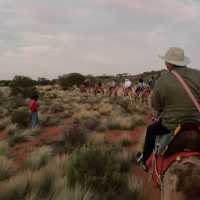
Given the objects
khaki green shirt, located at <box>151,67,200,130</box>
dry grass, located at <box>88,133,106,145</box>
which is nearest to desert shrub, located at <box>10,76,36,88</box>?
dry grass, located at <box>88,133,106,145</box>

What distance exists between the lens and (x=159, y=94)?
233 inches

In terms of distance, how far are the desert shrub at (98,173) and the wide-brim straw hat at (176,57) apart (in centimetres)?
327

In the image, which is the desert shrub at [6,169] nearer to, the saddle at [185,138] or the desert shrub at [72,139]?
the desert shrub at [72,139]

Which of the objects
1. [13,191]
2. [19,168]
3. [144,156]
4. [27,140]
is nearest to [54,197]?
[13,191]

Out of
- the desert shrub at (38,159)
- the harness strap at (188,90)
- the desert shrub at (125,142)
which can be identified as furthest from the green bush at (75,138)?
the harness strap at (188,90)

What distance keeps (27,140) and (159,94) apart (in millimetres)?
10873

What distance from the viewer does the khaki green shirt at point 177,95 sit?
5715 millimetres

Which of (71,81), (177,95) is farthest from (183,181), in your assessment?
(71,81)

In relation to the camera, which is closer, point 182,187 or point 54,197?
point 182,187

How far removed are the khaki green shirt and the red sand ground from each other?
9.94ft

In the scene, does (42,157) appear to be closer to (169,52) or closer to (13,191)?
(13,191)

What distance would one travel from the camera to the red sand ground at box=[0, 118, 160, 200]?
873cm

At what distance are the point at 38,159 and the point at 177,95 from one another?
6.31 meters

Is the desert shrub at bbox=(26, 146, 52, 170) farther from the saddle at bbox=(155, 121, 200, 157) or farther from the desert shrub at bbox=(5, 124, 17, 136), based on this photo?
the desert shrub at bbox=(5, 124, 17, 136)
